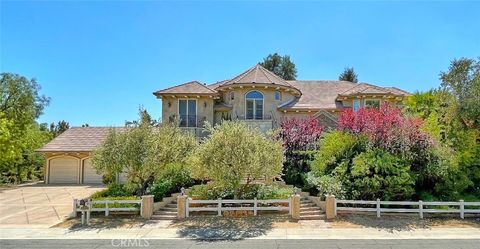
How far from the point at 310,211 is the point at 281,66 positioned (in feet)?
121

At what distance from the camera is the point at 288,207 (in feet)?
50.3

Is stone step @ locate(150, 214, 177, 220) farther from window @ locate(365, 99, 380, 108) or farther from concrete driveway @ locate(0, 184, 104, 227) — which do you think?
window @ locate(365, 99, 380, 108)

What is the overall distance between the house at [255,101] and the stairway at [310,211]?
32.4 feet

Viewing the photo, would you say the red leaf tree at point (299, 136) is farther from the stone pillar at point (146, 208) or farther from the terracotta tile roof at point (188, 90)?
the stone pillar at point (146, 208)

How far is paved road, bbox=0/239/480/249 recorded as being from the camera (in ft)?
35.2

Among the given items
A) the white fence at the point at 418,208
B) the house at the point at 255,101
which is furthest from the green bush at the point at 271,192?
the house at the point at 255,101

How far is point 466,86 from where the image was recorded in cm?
1775

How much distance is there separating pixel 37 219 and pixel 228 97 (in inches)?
650

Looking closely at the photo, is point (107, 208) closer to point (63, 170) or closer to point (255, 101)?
point (255, 101)

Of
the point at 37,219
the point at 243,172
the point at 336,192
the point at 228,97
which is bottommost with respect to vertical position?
the point at 37,219

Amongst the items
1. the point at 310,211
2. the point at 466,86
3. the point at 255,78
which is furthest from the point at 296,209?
the point at 255,78

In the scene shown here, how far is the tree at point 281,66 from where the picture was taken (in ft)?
163

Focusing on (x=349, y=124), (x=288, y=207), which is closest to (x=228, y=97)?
(x=349, y=124)

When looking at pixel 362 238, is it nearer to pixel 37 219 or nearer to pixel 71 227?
pixel 71 227
